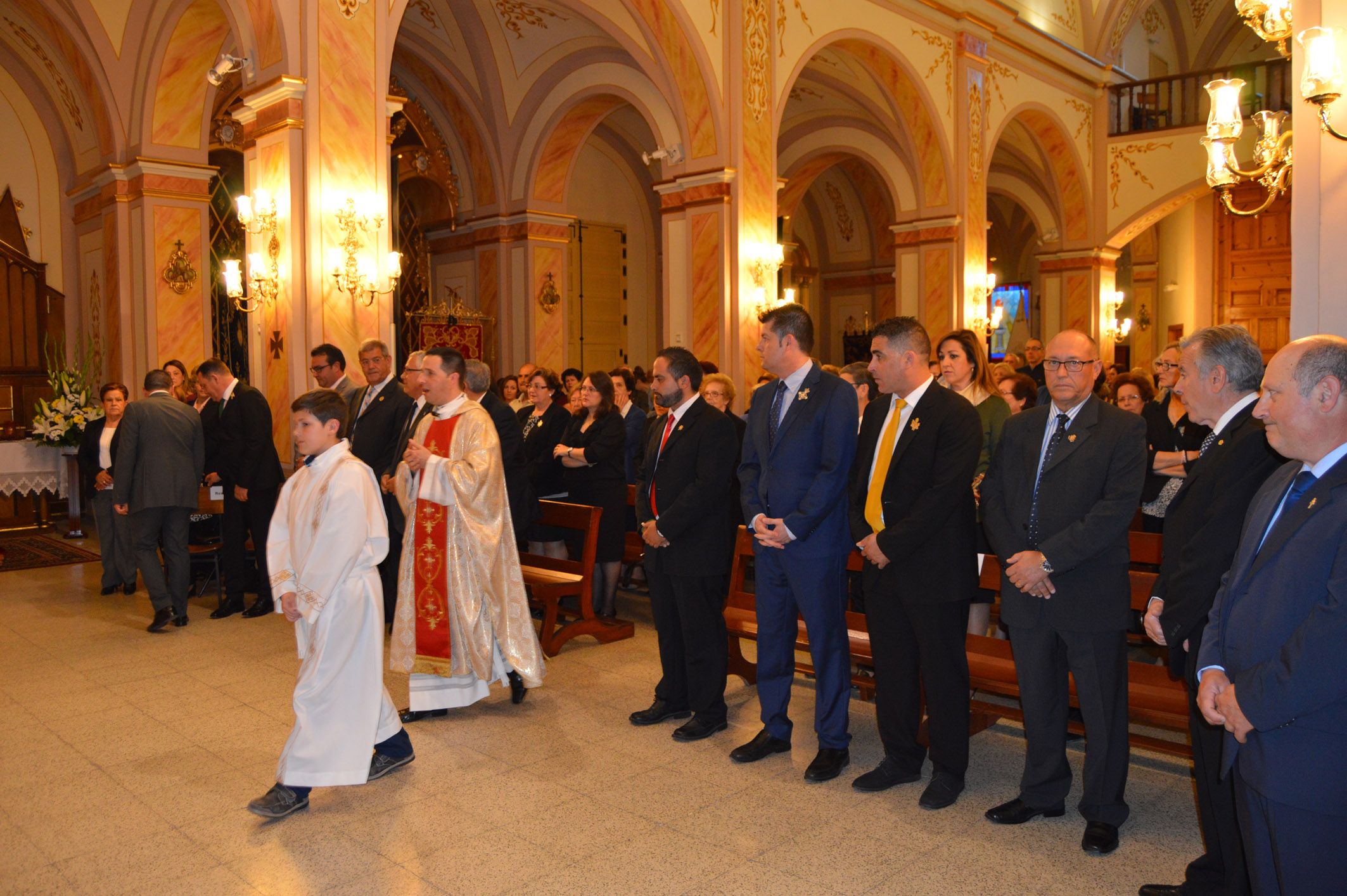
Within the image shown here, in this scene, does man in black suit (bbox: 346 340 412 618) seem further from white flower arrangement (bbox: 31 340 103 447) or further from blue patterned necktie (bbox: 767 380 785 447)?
white flower arrangement (bbox: 31 340 103 447)

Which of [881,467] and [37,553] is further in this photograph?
[37,553]

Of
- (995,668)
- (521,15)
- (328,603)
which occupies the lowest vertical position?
(995,668)

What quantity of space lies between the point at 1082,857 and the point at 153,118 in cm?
1048

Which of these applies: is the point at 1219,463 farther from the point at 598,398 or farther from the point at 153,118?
the point at 153,118

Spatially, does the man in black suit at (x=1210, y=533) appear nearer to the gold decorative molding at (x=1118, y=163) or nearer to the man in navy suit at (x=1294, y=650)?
the man in navy suit at (x=1294, y=650)

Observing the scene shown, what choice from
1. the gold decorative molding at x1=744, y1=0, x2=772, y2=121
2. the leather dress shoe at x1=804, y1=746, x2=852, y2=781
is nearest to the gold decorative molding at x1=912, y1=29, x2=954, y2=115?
the gold decorative molding at x1=744, y1=0, x2=772, y2=121

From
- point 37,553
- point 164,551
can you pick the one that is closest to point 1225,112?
point 164,551

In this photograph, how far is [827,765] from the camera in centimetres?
404

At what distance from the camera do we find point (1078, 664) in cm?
344

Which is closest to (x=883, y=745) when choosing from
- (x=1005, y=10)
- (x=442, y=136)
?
(x=442, y=136)

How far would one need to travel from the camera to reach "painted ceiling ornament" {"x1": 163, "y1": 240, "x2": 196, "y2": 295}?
10.5 m

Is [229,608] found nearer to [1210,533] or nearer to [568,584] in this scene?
[568,584]

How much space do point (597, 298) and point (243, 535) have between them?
34.8 ft

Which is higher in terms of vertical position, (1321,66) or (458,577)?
(1321,66)
